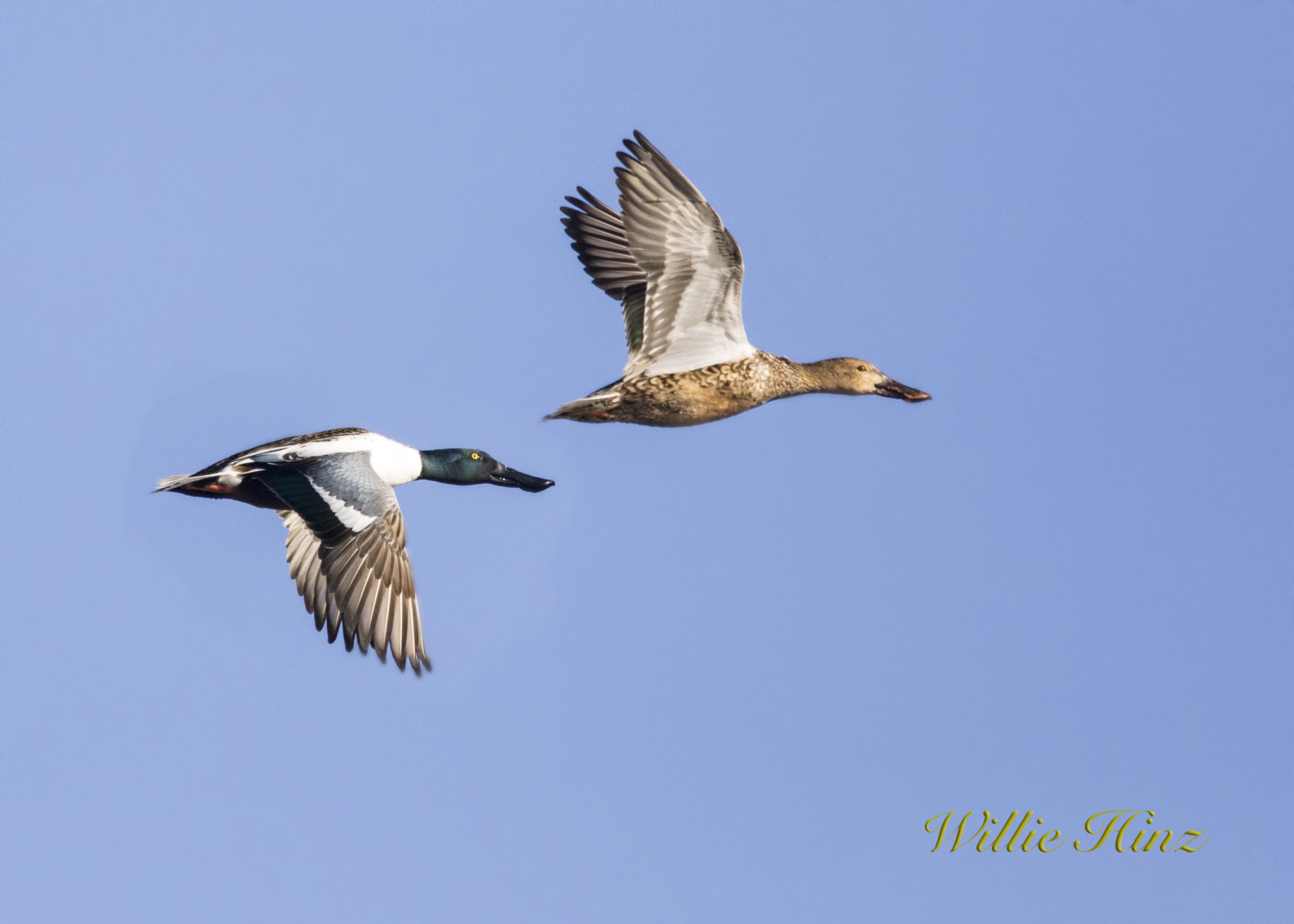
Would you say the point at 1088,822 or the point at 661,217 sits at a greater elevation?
the point at 661,217

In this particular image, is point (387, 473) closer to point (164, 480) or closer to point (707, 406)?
point (164, 480)

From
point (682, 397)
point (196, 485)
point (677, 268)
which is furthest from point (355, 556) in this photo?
point (677, 268)

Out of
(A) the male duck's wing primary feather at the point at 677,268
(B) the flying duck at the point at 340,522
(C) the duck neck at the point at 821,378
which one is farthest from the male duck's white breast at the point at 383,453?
(C) the duck neck at the point at 821,378

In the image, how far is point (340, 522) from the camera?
36.3 feet

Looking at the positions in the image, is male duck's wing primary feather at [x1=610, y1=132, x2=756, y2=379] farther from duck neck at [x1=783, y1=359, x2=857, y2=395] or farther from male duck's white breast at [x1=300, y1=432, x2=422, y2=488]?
male duck's white breast at [x1=300, y1=432, x2=422, y2=488]

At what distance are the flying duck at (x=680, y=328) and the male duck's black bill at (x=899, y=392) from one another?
49 centimetres

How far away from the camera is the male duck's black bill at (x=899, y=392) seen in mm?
13211

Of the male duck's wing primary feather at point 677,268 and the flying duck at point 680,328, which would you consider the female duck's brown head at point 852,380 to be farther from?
the male duck's wing primary feather at point 677,268

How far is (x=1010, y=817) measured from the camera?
12.7 metres

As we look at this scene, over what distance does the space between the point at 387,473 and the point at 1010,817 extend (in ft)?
17.4

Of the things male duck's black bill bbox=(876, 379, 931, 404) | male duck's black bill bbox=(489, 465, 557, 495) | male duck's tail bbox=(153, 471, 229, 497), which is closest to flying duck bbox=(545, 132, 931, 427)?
A: male duck's black bill bbox=(876, 379, 931, 404)

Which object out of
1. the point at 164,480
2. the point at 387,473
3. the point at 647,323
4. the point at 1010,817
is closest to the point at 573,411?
the point at 647,323

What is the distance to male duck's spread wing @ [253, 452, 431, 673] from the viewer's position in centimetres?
1086

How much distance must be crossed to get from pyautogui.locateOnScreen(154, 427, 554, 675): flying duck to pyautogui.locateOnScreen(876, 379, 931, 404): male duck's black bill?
12.6 ft
